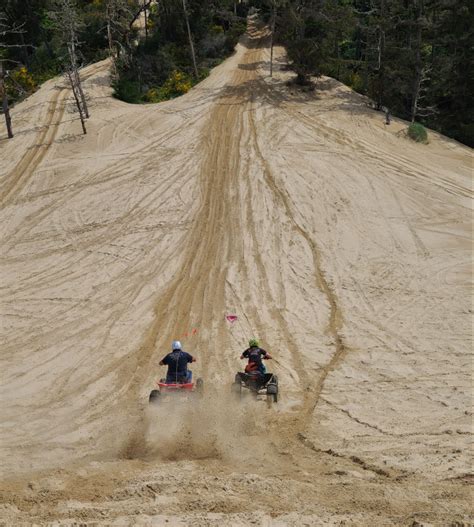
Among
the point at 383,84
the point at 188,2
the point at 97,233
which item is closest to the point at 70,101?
the point at 188,2

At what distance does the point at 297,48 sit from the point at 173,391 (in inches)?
1066

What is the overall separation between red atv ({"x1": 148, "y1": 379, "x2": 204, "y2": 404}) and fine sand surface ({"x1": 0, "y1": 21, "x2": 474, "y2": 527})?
0.79ft

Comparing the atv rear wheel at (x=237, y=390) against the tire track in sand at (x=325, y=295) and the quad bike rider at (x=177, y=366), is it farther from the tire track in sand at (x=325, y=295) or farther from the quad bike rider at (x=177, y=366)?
the tire track in sand at (x=325, y=295)

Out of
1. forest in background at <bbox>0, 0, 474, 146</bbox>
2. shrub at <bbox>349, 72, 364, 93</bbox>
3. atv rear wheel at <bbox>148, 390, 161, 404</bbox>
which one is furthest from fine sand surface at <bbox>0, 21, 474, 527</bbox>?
shrub at <bbox>349, 72, 364, 93</bbox>

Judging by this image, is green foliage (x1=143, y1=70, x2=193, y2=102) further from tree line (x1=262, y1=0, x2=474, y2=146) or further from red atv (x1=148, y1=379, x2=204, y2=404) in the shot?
red atv (x1=148, y1=379, x2=204, y2=404)

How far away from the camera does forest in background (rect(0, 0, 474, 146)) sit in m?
29.6

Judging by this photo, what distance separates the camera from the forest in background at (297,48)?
97.2 feet

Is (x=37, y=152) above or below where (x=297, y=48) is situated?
below

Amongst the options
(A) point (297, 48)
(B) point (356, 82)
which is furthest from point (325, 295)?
(B) point (356, 82)

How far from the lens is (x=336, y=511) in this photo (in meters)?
7.59

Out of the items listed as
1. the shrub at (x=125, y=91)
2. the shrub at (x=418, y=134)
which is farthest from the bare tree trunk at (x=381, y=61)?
the shrub at (x=125, y=91)

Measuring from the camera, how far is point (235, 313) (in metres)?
15.2

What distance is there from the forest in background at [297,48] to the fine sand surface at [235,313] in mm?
3450

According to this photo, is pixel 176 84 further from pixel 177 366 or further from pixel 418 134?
pixel 177 366
